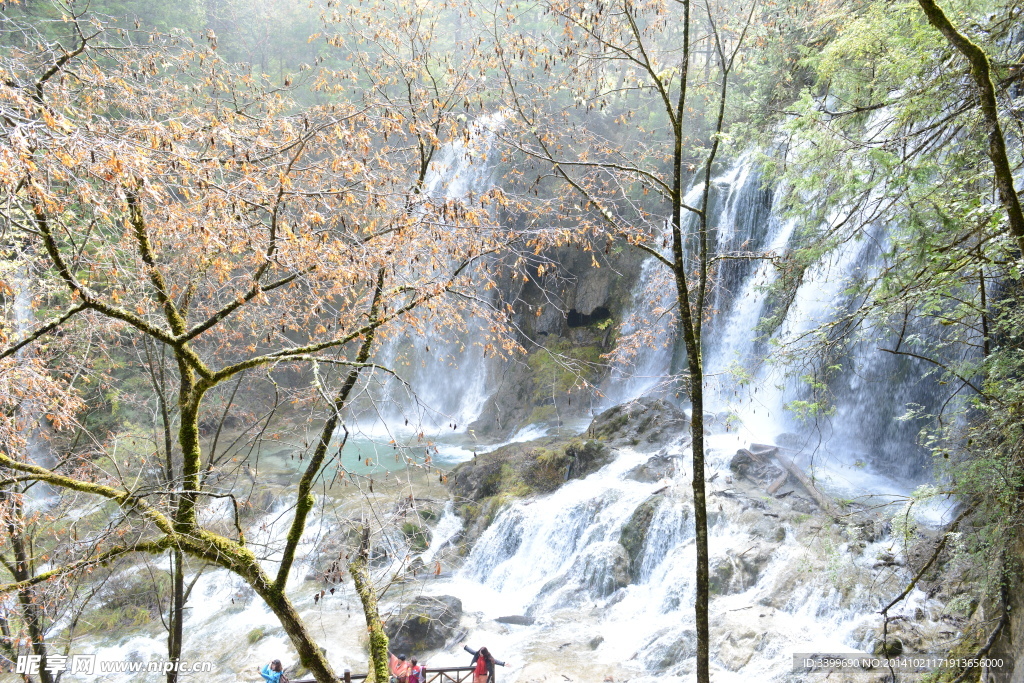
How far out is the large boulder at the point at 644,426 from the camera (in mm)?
13133

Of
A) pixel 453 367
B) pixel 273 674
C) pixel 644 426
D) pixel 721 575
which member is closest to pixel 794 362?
pixel 721 575

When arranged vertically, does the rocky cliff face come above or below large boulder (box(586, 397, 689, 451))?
above

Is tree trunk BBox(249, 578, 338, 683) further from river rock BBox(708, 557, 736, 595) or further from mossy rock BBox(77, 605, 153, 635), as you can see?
mossy rock BBox(77, 605, 153, 635)

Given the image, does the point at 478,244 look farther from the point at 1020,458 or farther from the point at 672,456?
the point at 672,456

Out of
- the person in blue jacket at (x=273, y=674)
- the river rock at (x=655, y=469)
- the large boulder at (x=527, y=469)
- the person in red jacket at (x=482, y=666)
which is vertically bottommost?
the person in red jacket at (x=482, y=666)

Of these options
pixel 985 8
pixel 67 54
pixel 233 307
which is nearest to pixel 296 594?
pixel 233 307

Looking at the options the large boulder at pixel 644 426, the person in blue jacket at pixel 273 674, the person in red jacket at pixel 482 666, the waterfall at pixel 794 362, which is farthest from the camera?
the large boulder at pixel 644 426

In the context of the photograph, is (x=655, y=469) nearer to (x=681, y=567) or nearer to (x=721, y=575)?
(x=681, y=567)

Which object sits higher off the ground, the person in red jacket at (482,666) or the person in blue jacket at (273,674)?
the person in blue jacket at (273,674)

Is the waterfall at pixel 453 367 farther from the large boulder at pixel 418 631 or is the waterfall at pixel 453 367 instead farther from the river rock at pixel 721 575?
the river rock at pixel 721 575

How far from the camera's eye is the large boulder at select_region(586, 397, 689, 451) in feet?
43.1

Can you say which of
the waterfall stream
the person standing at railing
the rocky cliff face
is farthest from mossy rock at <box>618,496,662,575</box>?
the rocky cliff face

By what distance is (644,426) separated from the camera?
1362 centimetres

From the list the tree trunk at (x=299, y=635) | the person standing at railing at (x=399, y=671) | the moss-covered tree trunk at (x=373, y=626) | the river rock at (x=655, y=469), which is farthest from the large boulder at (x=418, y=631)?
the tree trunk at (x=299, y=635)
